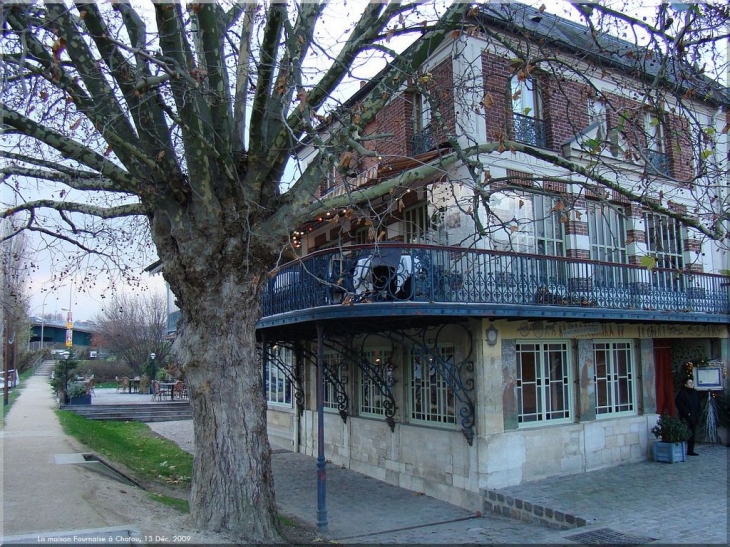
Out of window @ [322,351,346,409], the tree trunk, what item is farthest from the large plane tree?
window @ [322,351,346,409]

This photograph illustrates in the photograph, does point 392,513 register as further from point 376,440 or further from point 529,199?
point 529,199

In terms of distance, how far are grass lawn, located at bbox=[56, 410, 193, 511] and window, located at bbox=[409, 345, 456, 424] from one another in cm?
445

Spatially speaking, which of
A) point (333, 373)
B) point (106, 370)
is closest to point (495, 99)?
point (333, 373)

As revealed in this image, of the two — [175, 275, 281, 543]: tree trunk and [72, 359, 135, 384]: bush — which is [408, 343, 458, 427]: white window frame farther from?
[72, 359, 135, 384]: bush

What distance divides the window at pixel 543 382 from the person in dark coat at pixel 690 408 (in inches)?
129

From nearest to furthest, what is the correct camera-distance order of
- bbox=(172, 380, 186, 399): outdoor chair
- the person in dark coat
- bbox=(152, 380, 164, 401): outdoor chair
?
the person in dark coat, bbox=(152, 380, 164, 401): outdoor chair, bbox=(172, 380, 186, 399): outdoor chair

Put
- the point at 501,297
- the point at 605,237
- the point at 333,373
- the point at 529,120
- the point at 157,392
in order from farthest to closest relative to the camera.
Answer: the point at 157,392
the point at 333,373
the point at 605,237
the point at 529,120
the point at 501,297

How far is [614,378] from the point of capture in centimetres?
1208

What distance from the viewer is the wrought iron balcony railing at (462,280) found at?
30.0ft

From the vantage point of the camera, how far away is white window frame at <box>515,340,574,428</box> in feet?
34.6

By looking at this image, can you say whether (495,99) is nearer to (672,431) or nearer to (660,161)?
(660,161)

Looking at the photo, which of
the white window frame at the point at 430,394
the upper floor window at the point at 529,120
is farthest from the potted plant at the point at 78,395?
the upper floor window at the point at 529,120

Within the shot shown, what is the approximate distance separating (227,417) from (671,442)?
909cm

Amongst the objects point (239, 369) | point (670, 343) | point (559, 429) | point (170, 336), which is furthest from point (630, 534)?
point (170, 336)
